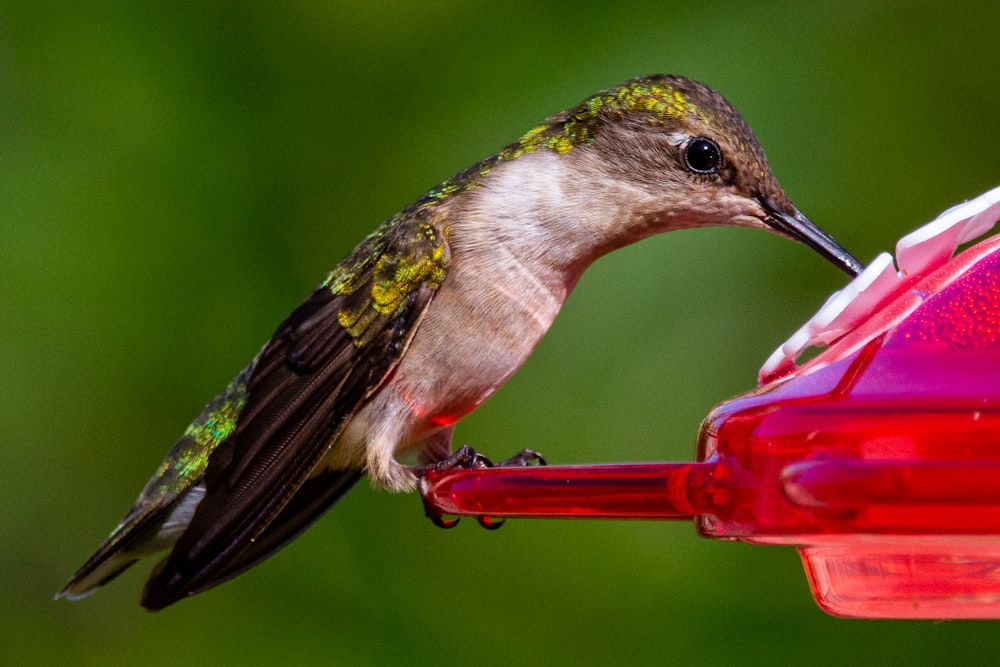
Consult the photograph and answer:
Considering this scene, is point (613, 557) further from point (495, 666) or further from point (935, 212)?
point (935, 212)

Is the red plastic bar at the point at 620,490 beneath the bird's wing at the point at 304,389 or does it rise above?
above

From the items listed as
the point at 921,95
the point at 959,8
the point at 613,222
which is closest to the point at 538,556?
the point at 613,222

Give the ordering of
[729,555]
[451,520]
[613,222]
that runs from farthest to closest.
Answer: [729,555] < [613,222] < [451,520]

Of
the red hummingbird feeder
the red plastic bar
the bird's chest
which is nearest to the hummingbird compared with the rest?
the bird's chest

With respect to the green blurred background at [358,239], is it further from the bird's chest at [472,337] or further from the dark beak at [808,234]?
the dark beak at [808,234]

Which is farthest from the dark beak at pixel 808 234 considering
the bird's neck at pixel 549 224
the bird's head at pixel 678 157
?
the bird's neck at pixel 549 224

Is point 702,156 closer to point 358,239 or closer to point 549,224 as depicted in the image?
point 549,224
